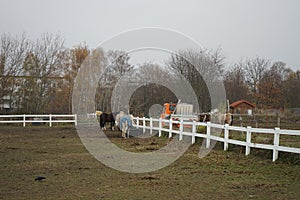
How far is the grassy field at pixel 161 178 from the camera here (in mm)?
6375

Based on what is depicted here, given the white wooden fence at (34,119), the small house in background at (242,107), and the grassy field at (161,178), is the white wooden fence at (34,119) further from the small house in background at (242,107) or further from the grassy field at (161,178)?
the small house in background at (242,107)

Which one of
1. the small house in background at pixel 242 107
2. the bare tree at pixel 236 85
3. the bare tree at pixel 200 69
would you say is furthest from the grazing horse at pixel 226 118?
the small house in background at pixel 242 107

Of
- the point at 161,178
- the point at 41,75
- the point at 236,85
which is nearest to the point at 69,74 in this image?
the point at 41,75

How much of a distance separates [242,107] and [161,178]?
139 feet

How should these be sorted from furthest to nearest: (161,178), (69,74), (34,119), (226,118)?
(69,74) < (34,119) < (226,118) < (161,178)

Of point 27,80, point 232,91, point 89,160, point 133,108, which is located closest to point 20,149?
point 89,160

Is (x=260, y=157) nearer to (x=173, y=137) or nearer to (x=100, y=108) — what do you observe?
(x=173, y=137)

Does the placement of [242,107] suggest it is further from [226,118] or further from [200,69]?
[226,118]

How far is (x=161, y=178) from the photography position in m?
7.92

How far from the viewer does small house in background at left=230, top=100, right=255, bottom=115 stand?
4718 centimetres

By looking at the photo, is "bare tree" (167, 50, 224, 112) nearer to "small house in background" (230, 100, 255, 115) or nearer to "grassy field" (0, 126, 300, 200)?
"small house in background" (230, 100, 255, 115)

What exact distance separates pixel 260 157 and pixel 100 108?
25107mm

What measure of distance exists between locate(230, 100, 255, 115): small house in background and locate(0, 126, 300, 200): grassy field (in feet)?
120

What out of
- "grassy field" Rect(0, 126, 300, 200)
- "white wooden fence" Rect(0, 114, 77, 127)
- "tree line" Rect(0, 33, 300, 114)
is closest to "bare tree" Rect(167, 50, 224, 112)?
"tree line" Rect(0, 33, 300, 114)
